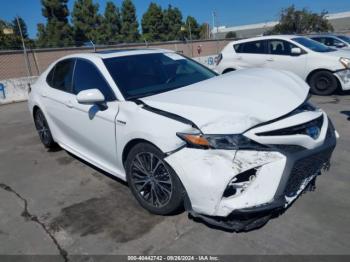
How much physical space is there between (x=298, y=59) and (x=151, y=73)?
5.79 m

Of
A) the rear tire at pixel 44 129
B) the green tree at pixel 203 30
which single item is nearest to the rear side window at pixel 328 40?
the rear tire at pixel 44 129

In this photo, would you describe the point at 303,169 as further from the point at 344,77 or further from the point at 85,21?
the point at 85,21

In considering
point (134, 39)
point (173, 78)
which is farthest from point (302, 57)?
point (134, 39)

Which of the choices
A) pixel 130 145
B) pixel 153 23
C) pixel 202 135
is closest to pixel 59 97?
pixel 130 145

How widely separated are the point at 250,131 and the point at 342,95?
665 cm

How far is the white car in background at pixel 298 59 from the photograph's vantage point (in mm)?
7781

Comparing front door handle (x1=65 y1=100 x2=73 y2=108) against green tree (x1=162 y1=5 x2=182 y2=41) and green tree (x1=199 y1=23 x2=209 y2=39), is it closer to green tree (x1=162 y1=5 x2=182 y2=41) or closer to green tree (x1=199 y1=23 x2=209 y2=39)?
green tree (x1=162 y1=5 x2=182 y2=41)

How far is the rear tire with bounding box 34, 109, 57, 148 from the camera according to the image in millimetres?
5195

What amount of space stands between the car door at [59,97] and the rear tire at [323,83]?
624cm

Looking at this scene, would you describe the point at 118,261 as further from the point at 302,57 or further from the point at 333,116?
the point at 302,57

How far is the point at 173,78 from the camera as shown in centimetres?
385

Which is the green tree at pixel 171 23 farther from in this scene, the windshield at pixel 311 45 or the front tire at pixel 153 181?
the front tire at pixel 153 181

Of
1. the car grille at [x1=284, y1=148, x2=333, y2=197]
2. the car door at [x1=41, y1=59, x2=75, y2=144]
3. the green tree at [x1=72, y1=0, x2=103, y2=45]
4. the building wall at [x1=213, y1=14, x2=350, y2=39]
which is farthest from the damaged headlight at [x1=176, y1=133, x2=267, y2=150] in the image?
the building wall at [x1=213, y1=14, x2=350, y2=39]

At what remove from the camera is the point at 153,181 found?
10.2ft
